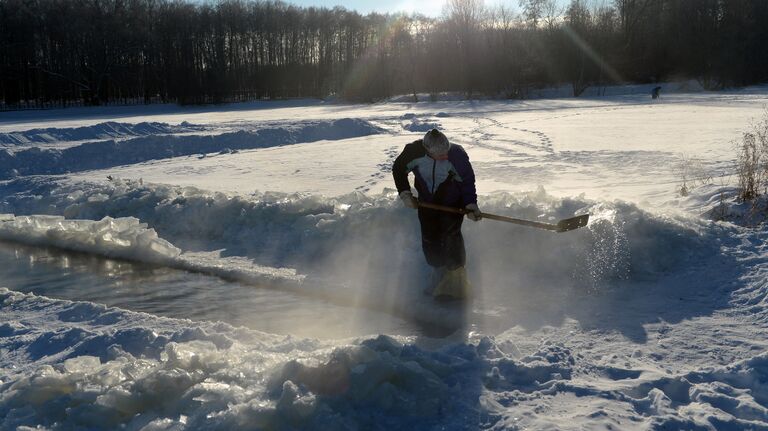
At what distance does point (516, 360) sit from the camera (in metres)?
3.96

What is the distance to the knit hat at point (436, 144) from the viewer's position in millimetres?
4930

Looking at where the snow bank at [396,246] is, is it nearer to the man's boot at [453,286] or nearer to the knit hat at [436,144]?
the man's boot at [453,286]

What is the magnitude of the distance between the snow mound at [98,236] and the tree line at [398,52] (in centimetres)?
3683

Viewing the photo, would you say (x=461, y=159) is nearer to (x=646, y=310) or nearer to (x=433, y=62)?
(x=646, y=310)

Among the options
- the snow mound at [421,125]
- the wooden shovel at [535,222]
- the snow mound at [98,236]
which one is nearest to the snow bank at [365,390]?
the wooden shovel at [535,222]

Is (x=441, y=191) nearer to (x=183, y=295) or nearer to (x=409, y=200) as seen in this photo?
(x=409, y=200)

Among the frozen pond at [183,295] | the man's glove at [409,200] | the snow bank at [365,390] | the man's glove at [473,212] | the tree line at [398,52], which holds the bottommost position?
the frozen pond at [183,295]

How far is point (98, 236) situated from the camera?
7.99 metres

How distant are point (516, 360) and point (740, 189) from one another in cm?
438

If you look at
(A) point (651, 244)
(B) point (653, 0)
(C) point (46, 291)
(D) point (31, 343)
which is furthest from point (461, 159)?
(B) point (653, 0)

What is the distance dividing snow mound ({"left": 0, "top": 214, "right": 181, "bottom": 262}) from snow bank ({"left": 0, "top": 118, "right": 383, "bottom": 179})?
6382 millimetres

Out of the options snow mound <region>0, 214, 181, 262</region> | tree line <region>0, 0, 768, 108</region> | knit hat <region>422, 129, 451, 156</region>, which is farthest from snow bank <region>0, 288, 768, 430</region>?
tree line <region>0, 0, 768, 108</region>

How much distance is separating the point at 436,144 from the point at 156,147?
1413 cm

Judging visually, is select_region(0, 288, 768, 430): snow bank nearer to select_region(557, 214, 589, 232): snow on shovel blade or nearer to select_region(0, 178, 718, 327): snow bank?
select_region(557, 214, 589, 232): snow on shovel blade
